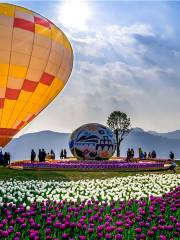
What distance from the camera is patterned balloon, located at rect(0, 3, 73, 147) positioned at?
1144 inches

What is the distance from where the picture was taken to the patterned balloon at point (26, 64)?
95.3 feet

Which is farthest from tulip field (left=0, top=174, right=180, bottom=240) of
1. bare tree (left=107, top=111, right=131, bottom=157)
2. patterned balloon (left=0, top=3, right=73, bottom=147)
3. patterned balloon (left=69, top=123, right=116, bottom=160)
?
bare tree (left=107, top=111, right=131, bottom=157)

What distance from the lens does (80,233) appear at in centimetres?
841

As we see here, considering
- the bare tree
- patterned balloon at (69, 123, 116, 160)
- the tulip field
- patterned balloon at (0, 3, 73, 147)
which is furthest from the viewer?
the bare tree

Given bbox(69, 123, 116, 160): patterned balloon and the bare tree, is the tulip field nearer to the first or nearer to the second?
bbox(69, 123, 116, 160): patterned balloon

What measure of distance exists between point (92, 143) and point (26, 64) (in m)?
14.5

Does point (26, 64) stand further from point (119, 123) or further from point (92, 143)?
point (119, 123)

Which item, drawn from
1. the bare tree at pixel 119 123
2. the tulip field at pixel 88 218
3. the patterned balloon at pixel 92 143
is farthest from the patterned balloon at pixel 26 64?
the bare tree at pixel 119 123


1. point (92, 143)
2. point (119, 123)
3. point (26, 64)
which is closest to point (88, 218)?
point (26, 64)

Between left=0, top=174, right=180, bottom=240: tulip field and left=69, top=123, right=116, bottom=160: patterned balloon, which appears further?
left=69, top=123, right=116, bottom=160: patterned balloon

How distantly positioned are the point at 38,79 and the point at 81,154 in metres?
14.0

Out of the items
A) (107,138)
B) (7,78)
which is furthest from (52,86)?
(107,138)

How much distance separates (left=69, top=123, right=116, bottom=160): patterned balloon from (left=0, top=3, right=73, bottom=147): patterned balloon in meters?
9.68

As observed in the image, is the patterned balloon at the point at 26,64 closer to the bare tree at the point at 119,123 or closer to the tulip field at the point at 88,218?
the tulip field at the point at 88,218
